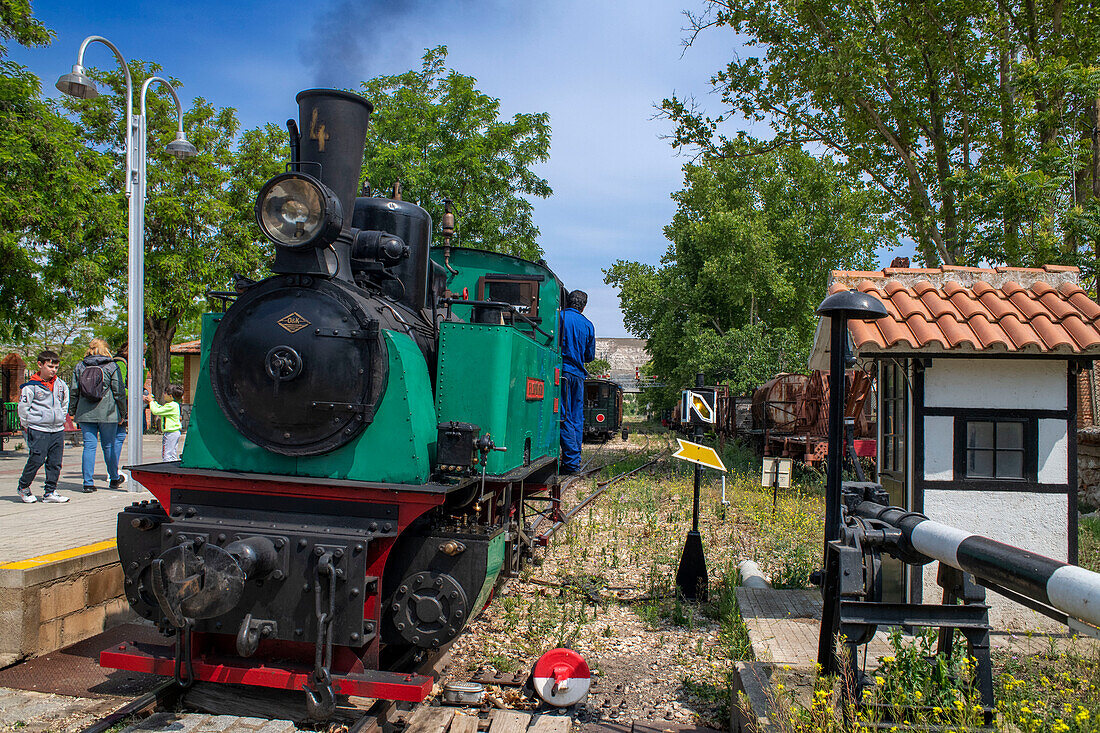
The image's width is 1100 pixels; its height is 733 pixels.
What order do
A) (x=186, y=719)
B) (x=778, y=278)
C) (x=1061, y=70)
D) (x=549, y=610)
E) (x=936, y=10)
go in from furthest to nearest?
(x=778, y=278)
(x=936, y=10)
(x=1061, y=70)
(x=549, y=610)
(x=186, y=719)

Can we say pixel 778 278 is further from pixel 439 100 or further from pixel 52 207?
pixel 52 207

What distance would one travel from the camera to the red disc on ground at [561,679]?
4.38 m

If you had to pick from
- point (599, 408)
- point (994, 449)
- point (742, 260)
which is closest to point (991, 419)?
point (994, 449)

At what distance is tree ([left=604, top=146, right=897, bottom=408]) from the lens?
26.8 meters

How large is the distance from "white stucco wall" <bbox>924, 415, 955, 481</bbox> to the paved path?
253 inches

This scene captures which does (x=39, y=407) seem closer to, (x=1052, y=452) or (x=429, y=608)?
(x=429, y=608)

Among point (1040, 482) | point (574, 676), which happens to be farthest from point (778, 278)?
point (574, 676)

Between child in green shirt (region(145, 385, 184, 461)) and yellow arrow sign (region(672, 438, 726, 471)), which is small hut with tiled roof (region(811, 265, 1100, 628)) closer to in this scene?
yellow arrow sign (region(672, 438, 726, 471))

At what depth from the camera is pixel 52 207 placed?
44.2 feet

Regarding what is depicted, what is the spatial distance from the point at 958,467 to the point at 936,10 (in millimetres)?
10269

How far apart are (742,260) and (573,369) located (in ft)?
64.9

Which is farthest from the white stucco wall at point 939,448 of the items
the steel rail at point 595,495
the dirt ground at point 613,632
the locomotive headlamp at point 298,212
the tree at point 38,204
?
the tree at point 38,204

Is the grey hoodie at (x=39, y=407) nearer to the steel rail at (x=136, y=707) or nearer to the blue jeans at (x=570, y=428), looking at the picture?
the steel rail at (x=136, y=707)

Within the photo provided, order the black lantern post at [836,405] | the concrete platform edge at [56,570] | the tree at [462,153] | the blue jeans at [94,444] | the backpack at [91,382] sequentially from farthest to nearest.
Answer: the tree at [462,153]
the blue jeans at [94,444]
the backpack at [91,382]
the concrete platform edge at [56,570]
the black lantern post at [836,405]
